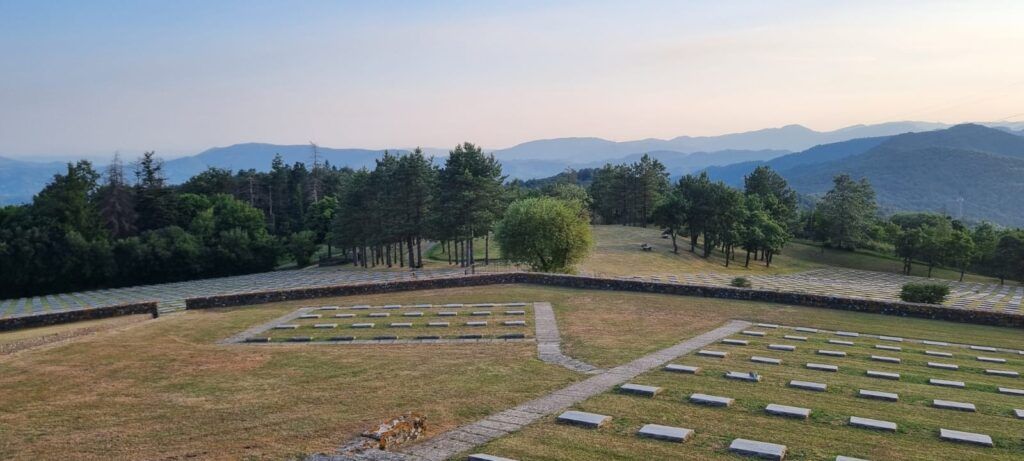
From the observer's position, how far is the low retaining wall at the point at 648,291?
2806 centimetres

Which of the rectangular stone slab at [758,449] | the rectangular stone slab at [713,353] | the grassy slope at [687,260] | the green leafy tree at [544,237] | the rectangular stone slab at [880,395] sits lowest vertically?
the grassy slope at [687,260]

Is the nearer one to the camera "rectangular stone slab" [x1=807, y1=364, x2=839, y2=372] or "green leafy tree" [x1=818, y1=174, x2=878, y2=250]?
"rectangular stone slab" [x1=807, y1=364, x2=839, y2=372]

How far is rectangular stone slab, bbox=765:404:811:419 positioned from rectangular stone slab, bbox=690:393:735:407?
849mm

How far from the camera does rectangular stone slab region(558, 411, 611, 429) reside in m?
12.6

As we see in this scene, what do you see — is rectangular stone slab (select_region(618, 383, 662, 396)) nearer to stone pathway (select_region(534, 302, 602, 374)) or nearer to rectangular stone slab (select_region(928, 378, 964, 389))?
stone pathway (select_region(534, 302, 602, 374))

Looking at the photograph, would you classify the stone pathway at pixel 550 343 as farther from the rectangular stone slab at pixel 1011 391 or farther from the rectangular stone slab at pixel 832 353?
the rectangular stone slab at pixel 1011 391

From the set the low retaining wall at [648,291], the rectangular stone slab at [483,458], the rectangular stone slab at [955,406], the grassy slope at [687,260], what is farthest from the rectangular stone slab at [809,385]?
the grassy slope at [687,260]

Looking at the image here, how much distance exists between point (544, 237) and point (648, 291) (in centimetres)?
1652

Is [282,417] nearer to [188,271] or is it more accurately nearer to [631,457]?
[631,457]

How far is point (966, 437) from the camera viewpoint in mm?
11766

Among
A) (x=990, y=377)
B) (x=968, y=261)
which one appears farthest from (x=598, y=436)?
(x=968, y=261)

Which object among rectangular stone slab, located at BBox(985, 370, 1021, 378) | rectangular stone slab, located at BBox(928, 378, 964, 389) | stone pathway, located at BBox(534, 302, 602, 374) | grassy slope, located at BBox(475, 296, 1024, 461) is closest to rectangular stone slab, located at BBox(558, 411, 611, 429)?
grassy slope, located at BBox(475, 296, 1024, 461)

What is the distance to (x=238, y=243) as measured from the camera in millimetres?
80438

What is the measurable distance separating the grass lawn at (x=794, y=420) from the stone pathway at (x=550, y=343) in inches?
87.7
